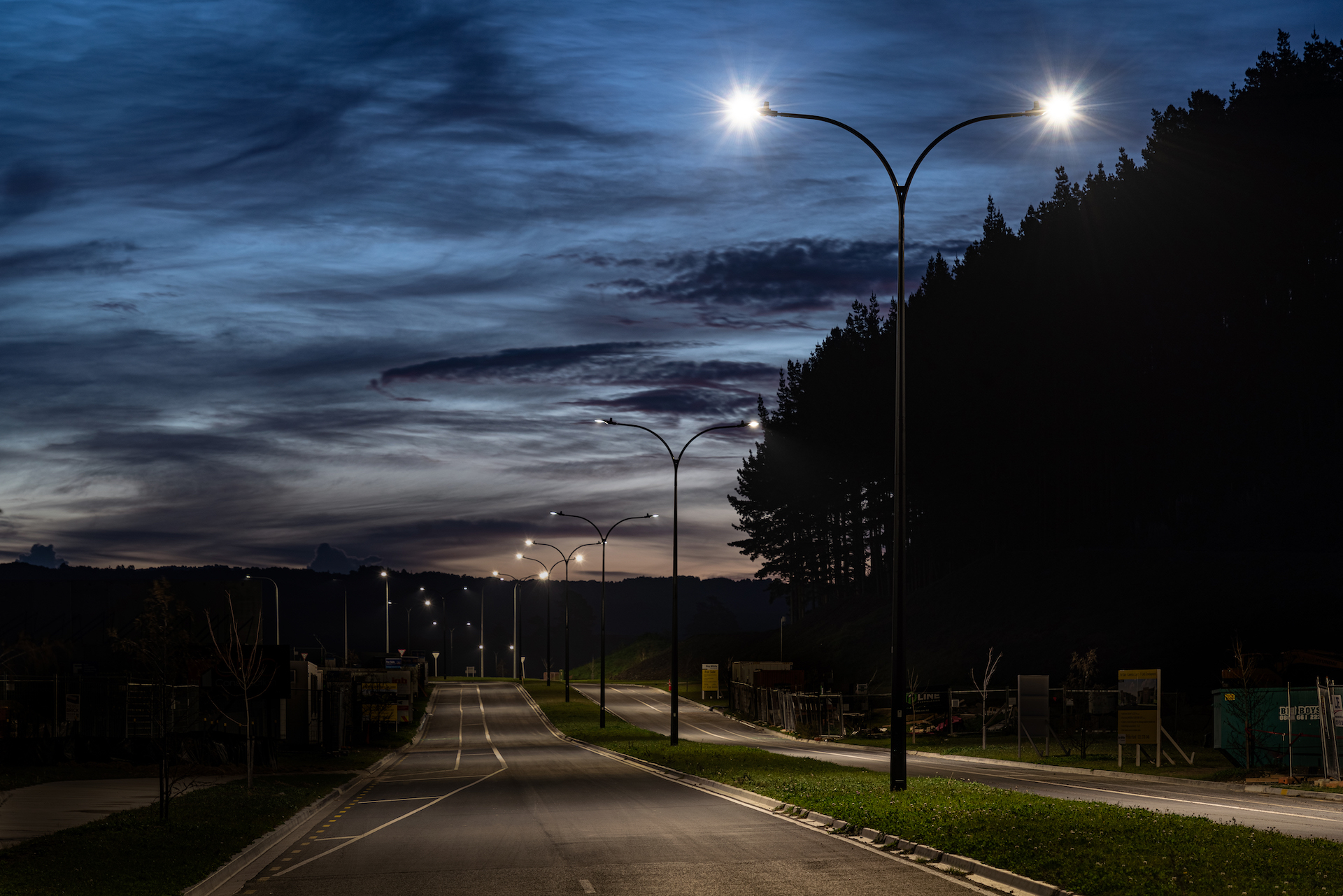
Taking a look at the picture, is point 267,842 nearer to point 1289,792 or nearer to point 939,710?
point 1289,792

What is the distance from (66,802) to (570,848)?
587 inches

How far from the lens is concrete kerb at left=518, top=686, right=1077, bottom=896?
1355cm

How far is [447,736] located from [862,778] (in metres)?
40.9

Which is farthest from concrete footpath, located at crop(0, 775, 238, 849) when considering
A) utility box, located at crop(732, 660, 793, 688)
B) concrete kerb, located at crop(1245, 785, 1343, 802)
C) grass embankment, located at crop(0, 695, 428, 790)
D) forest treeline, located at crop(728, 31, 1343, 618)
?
forest treeline, located at crop(728, 31, 1343, 618)

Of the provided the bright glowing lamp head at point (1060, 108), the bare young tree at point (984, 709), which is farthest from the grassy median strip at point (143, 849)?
the bare young tree at point (984, 709)

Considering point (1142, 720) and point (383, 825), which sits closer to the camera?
point (383, 825)

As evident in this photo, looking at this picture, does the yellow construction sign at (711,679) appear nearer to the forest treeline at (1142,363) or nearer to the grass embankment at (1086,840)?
the forest treeline at (1142,363)

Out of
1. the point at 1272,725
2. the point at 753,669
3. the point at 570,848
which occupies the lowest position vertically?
the point at 753,669

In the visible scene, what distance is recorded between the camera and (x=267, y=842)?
19.6m

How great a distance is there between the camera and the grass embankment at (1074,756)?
3500 cm

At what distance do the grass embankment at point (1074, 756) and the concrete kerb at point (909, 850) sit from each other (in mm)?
14570

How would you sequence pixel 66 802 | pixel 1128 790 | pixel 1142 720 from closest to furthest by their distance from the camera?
pixel 66 802 → pixel 1128 790 → pixel 1142 720

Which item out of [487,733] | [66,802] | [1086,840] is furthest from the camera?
[487,733]

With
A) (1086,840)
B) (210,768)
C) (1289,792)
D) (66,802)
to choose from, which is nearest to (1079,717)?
(1289,792)
